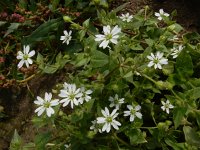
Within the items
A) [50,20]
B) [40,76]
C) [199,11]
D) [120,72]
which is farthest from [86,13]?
[120,72]

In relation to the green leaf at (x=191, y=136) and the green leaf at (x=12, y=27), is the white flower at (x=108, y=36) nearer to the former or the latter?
the green leaf at (x=191, y=136)

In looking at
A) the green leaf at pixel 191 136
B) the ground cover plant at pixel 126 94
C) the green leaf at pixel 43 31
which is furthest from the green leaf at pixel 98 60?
the green leaf at pixel 43 31

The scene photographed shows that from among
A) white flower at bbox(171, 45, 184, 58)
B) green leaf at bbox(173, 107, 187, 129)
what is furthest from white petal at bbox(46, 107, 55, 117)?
white flower at bbox(171, 45, 184, 58)

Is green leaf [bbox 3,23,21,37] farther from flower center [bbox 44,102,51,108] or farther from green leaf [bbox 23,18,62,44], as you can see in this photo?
flower center [bbox 44,102,51,108]

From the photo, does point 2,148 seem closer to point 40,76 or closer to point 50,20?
point 40,76

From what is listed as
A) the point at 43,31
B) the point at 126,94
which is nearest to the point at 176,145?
the point at 126,94

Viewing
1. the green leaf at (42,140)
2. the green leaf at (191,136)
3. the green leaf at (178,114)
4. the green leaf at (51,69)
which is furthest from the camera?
the green leaf at (51,69)
